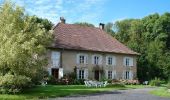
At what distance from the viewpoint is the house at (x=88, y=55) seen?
52031 mm

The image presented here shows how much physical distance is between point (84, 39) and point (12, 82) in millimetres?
30017

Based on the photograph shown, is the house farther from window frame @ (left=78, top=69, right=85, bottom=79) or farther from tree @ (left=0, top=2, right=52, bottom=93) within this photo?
tree @ (left=0, top=2, right=52, bottom=93)

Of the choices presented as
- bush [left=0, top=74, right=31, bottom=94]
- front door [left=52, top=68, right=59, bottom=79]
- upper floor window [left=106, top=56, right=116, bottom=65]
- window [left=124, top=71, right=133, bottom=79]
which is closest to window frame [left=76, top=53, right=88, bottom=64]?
front door [left=52, top=68, right=59, bottom=79]

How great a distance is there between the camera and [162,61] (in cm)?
6450

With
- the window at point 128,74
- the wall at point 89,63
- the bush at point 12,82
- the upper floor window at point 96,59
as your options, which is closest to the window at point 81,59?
the wall at point 89,63

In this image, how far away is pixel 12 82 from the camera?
27.5 meters

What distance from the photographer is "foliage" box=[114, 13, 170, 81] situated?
6425 cm

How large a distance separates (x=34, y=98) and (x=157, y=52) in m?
42.9

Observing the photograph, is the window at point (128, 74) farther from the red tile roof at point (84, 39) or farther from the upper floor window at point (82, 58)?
the upper floor window at point (82, 58)

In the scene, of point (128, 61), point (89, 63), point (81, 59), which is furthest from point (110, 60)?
point (81, 59)

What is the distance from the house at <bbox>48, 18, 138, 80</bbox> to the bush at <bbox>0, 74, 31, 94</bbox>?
2138cm

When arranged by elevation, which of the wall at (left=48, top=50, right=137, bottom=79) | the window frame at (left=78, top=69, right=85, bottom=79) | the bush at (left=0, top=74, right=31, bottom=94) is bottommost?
the bush at (left=0, top=74, right=31, bottom=94)

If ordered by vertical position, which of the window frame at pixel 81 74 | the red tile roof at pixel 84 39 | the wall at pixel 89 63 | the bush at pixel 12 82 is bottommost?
the bush at pixel 12 82

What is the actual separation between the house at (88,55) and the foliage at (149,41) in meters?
4.32
